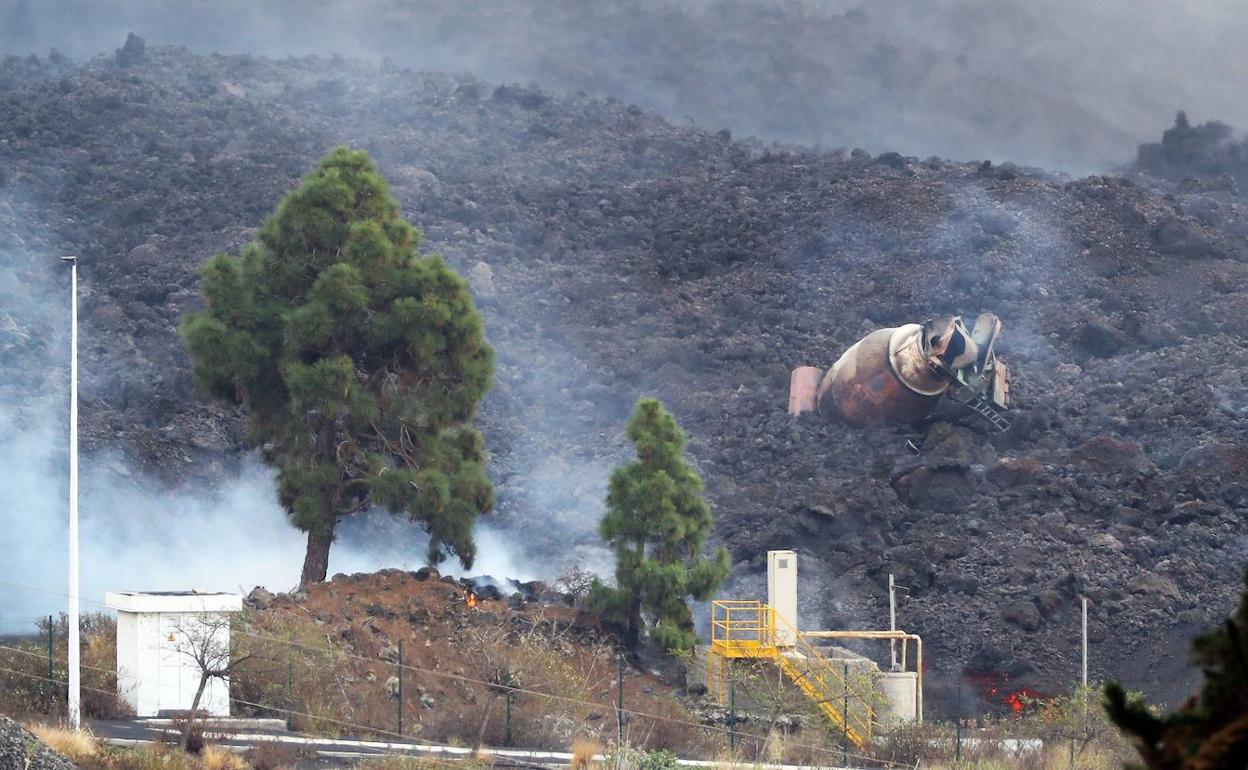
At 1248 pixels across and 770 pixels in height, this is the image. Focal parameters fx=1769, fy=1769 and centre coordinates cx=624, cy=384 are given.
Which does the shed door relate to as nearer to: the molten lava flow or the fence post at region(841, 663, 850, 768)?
the fence post at region(841, 663, 850, 768)

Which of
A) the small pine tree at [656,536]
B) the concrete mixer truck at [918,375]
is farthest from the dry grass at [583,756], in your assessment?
the concrete mixer truck at [918,375]

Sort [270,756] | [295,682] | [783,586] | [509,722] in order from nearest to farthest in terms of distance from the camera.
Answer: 1. [270,756]
2. [509,722]
3. [295,682]
4. [783,586]

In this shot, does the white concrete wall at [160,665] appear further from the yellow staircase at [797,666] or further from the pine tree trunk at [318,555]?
the yellow staircase at [797,666]

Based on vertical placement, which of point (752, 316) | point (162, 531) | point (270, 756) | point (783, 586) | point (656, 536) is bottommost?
point (270, 756)

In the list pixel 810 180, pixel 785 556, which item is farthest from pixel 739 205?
pixel 785 556

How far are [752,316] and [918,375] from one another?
1940 centimetres

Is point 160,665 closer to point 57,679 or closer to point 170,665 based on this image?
point 170,665

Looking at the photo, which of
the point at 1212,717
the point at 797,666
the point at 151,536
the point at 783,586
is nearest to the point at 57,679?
the point at 797,666

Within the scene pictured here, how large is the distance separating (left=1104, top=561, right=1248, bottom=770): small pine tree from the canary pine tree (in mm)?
29639

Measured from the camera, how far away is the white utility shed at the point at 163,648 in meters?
27.0

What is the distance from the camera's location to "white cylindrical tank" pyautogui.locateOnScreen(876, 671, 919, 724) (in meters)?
30.8

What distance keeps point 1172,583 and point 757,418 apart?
17077 millimetres

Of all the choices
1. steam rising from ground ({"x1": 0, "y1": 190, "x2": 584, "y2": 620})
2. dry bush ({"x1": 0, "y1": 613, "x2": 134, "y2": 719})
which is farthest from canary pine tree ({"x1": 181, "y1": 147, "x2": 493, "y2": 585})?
steam rising from ground ({"x1": 0, "y1": 190, "x2": 584, "y2": 620})

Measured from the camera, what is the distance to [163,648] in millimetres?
27219
